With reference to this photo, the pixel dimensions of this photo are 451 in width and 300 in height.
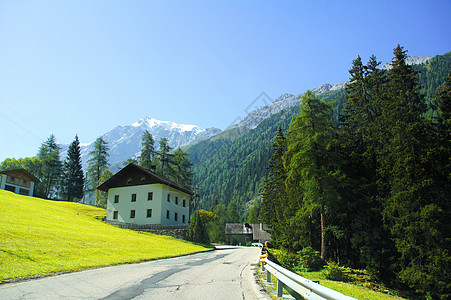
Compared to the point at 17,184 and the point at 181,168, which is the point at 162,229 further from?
the point at 17,184

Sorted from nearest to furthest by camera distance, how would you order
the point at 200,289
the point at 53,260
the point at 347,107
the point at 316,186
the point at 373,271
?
1. the point at 200,289
2. the point at 53,260
3. the point at 373,271
4. the point at 316,186
5. the point at 347,107

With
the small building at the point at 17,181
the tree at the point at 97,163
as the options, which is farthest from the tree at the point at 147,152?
the small building at the point at 17,181

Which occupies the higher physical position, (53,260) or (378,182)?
(378,182)

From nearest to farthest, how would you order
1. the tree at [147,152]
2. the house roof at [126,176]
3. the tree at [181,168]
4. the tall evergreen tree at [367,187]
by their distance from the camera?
the tall evergreen tree at [367,187]
the house roof at [126,176]
the tree at [147,152]
the tree at [181,168]

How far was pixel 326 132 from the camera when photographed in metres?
25.6

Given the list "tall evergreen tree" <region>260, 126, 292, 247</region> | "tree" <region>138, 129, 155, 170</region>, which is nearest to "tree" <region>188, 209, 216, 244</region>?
"tall evergreen tree" <region>260, 126, 292, 247</region>

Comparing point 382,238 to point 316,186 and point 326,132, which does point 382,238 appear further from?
point 326,132

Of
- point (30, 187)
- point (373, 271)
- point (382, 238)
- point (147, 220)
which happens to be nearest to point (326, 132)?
point (382, 238)

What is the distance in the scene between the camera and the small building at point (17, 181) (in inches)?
2216

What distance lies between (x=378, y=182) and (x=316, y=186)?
15.8 feet

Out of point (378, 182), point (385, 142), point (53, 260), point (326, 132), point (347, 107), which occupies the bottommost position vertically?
point (53, 260)

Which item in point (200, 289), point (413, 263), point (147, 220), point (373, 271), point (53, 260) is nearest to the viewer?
point (200, 289)

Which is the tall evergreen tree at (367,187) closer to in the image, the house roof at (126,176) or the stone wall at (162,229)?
the stone wall at (162,229)

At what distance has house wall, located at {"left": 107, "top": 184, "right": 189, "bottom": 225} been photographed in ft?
143
